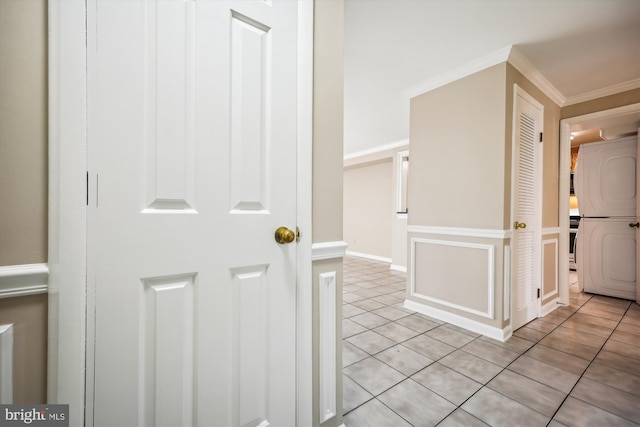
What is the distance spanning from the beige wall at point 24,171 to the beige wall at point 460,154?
2.83m

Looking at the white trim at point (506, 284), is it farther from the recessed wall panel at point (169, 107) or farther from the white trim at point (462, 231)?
the recessed wall panel at point (169, 107)

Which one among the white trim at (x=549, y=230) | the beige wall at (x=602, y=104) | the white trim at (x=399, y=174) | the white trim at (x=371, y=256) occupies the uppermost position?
the beige wall at (x=602, y=104)

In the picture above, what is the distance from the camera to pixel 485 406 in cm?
150

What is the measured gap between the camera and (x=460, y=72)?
102 inches

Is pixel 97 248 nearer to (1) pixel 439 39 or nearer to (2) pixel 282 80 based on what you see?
(2) pixel 282 80

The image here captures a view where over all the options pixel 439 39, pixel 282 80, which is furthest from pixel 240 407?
pixel 439 39

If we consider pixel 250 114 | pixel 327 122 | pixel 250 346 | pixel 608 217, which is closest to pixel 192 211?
pixel 250 114

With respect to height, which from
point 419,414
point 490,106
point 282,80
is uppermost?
point 490,106

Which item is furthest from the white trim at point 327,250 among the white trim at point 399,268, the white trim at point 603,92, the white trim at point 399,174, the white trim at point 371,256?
the white trim at point 371,256

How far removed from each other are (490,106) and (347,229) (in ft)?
16.3

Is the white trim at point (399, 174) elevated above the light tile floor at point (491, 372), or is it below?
above

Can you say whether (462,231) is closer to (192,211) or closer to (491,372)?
(491,372)

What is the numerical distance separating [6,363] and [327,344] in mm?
1005

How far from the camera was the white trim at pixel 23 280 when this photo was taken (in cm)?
64
